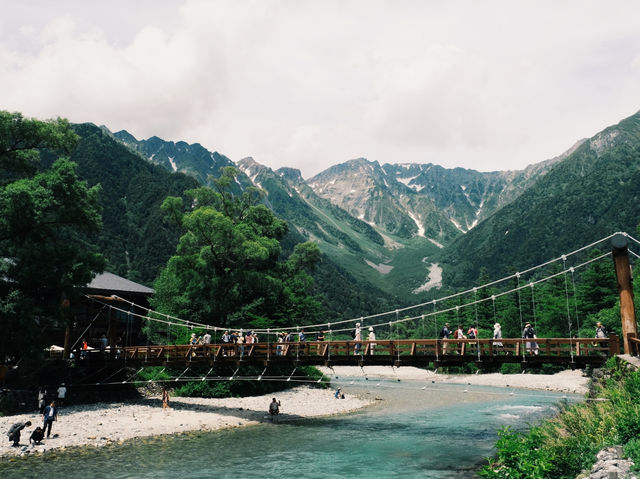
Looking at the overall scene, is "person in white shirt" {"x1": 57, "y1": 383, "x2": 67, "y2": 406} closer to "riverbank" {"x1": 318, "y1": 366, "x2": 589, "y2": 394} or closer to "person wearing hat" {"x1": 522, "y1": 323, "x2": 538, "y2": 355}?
"riverbank" {"x1": 318, "y1": 366, "x2": 589, "y2": 394}

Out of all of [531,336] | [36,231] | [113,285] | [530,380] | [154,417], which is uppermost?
[36,231]

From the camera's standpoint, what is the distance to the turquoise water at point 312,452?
17.9m

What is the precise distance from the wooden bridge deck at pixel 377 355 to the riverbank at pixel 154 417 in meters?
3.07

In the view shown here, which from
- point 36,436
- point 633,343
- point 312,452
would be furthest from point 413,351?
point 36,436

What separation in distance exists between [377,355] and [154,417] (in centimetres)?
1292

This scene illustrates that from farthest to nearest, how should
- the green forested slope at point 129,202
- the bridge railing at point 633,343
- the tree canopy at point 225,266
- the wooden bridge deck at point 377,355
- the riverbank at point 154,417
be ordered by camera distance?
1. the green forested slope at point 129,202
2. the tree canopy at point 225,266
3. the wooden bridge deck at point 377,355
4. the riverbank at point 154,417
5. the bridge railing at point 633,343

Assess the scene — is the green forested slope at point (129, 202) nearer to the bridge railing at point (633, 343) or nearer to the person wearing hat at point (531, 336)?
the person wearing hat at point (531, 336)

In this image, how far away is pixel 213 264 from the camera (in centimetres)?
→ 4091

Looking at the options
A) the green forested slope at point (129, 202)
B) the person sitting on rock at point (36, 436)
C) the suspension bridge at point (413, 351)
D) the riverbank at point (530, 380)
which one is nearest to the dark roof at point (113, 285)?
the suspension bridge at point (413, 351)

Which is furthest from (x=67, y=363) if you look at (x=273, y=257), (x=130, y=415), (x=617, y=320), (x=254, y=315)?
(x=617, y=320)

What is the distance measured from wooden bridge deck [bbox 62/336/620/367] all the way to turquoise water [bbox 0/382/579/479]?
2.19 metres

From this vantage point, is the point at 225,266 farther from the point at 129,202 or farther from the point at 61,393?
the point at 129,202

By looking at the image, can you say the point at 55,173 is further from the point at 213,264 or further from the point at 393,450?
the point at 393,450

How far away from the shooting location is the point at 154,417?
27.5 meters
